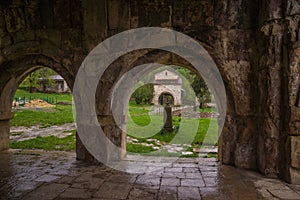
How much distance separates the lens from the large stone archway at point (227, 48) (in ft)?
11.3

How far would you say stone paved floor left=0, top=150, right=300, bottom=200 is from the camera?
116 inches

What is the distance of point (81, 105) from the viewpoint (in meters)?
4.37

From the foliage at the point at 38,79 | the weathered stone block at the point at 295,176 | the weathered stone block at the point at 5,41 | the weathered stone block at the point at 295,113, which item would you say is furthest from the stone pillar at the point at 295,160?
the foliage at the point at 38,79

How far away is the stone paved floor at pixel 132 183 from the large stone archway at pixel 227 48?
1.37ft

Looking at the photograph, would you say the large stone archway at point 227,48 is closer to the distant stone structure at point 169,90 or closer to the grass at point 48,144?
the grass at point 48,144

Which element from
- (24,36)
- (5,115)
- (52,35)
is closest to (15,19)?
(24,36)

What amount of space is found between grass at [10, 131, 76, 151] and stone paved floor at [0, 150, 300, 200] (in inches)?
56.6

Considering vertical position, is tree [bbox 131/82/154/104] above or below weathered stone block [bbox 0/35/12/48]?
below

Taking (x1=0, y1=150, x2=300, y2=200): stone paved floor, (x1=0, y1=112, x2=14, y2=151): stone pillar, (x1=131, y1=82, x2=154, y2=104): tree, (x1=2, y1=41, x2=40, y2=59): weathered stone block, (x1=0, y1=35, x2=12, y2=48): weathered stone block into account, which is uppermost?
(x1=0, y1=35, x2=12, y2=48): weathered stone block

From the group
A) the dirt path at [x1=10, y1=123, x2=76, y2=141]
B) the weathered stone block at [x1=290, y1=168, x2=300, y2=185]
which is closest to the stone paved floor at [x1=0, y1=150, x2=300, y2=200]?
the weathered stone block at [x1=290, y1=168, x2=300, y2=185]

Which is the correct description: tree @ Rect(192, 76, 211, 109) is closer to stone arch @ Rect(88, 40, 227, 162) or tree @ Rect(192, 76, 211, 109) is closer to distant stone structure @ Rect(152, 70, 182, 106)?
distant stone structure @ Rect(152, 70, 182, 106)

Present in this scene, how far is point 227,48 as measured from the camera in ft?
13.0

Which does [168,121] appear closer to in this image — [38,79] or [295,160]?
[295,160]

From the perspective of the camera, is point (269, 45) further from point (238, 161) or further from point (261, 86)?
point (238, 161)
